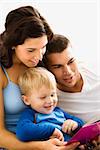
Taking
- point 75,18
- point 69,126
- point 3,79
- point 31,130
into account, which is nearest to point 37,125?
point 31,130

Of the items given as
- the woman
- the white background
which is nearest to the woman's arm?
the woman

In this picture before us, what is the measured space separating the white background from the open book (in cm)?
71

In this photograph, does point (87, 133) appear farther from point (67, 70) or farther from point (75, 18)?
point (75, 18)

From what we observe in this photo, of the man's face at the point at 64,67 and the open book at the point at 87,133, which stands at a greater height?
the man's face at the point at 64,67

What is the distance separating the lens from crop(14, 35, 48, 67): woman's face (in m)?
1.36

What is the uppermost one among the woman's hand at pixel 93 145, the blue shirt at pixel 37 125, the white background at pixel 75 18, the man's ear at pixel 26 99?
the white background at pixel 75 18

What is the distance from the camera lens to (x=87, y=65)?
68.5 inches

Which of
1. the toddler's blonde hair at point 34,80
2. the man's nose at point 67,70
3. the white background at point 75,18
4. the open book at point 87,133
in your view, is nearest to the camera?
the open book at point 87,133

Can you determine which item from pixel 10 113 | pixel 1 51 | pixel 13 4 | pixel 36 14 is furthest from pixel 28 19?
pixel 13 4

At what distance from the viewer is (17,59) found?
58.4 inches

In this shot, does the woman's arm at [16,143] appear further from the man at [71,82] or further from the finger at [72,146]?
the man at [71,82]

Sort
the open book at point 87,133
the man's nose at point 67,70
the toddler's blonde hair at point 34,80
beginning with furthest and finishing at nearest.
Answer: the man's nose at point 67,70 → the toddler's blonde hair at point 34,80 → the open book at point 87,133

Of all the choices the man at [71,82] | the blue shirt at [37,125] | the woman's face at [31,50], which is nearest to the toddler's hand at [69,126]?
the blue shirt at [37,125]

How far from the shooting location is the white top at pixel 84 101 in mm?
1565
